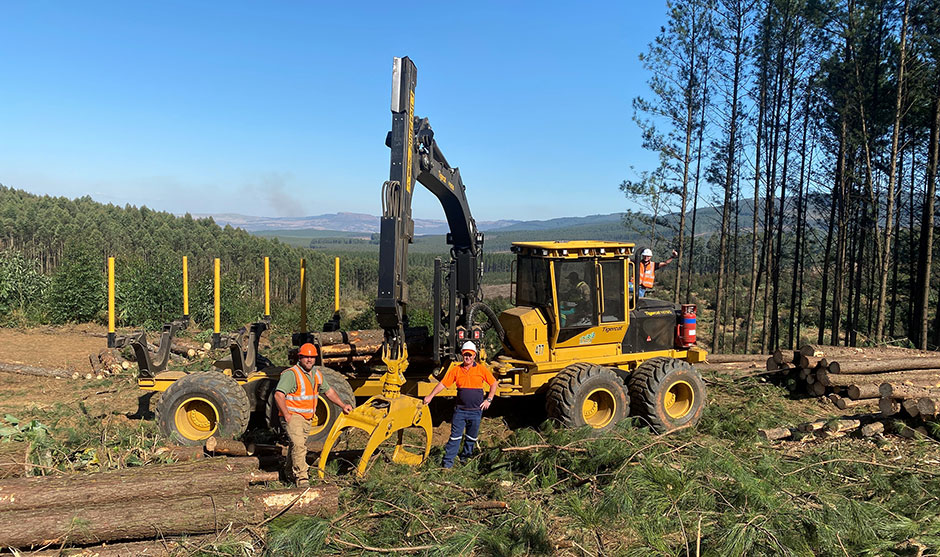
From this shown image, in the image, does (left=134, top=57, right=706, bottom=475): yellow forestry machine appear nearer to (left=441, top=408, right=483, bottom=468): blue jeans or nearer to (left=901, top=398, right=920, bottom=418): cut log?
(left=441, top=408, right=483, bottom=468): blue jeans

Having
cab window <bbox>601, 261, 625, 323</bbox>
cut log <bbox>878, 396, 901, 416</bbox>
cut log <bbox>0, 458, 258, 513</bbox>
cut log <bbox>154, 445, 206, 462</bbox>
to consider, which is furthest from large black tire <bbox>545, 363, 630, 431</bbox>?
cut log <bbox>154, 445, 206, 462</bbox>

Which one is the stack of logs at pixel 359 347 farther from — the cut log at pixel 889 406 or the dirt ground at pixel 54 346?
the dirt ground at pixel 54 346

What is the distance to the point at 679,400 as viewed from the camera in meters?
8.95

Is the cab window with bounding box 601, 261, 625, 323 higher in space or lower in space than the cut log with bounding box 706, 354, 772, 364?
higher

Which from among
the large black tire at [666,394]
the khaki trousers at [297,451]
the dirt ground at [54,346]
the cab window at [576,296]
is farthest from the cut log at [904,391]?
the dirt ground at [54,346]

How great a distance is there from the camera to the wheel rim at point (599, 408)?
8266mm

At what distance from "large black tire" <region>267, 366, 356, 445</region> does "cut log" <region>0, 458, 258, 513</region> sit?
5.48 ft

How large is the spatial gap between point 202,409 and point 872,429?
912 centimetres

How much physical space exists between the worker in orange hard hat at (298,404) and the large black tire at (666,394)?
4306mm

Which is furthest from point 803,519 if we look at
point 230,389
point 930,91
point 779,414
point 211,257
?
point 211,257

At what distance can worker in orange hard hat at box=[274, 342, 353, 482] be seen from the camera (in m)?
5.83

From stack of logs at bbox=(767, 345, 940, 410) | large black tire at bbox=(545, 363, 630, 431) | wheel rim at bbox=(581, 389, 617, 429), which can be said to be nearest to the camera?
large black tire at bbox=(545, 363, 630, 431)

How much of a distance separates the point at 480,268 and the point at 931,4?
14.8 metres

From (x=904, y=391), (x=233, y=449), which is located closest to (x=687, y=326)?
(x=904, y=391)
